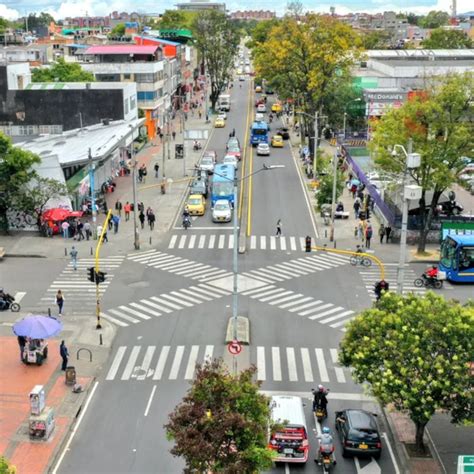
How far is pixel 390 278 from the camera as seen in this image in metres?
44.5

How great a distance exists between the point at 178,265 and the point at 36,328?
16551 mm

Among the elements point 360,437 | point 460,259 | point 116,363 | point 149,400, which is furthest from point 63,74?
point 360,437

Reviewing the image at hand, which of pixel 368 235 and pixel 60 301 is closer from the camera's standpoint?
pixel 60 301

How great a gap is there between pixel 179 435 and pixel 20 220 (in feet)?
120

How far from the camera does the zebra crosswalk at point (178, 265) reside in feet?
147

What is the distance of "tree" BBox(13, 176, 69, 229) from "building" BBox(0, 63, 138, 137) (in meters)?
23.3

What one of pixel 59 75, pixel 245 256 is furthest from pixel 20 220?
pixel 59 75

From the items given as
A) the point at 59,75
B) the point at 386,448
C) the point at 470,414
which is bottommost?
the point at 386,448

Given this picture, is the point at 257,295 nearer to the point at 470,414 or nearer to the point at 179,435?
the point at 470,414

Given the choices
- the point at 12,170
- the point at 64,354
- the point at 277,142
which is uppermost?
the point at 12,170

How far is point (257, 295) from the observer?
4122 centimetres

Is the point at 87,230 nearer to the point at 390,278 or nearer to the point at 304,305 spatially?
the point at 304,305

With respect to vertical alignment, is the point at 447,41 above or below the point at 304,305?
above

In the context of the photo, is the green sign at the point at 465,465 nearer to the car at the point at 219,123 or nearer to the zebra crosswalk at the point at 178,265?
the zebra crosswalk at the point at 178,265
